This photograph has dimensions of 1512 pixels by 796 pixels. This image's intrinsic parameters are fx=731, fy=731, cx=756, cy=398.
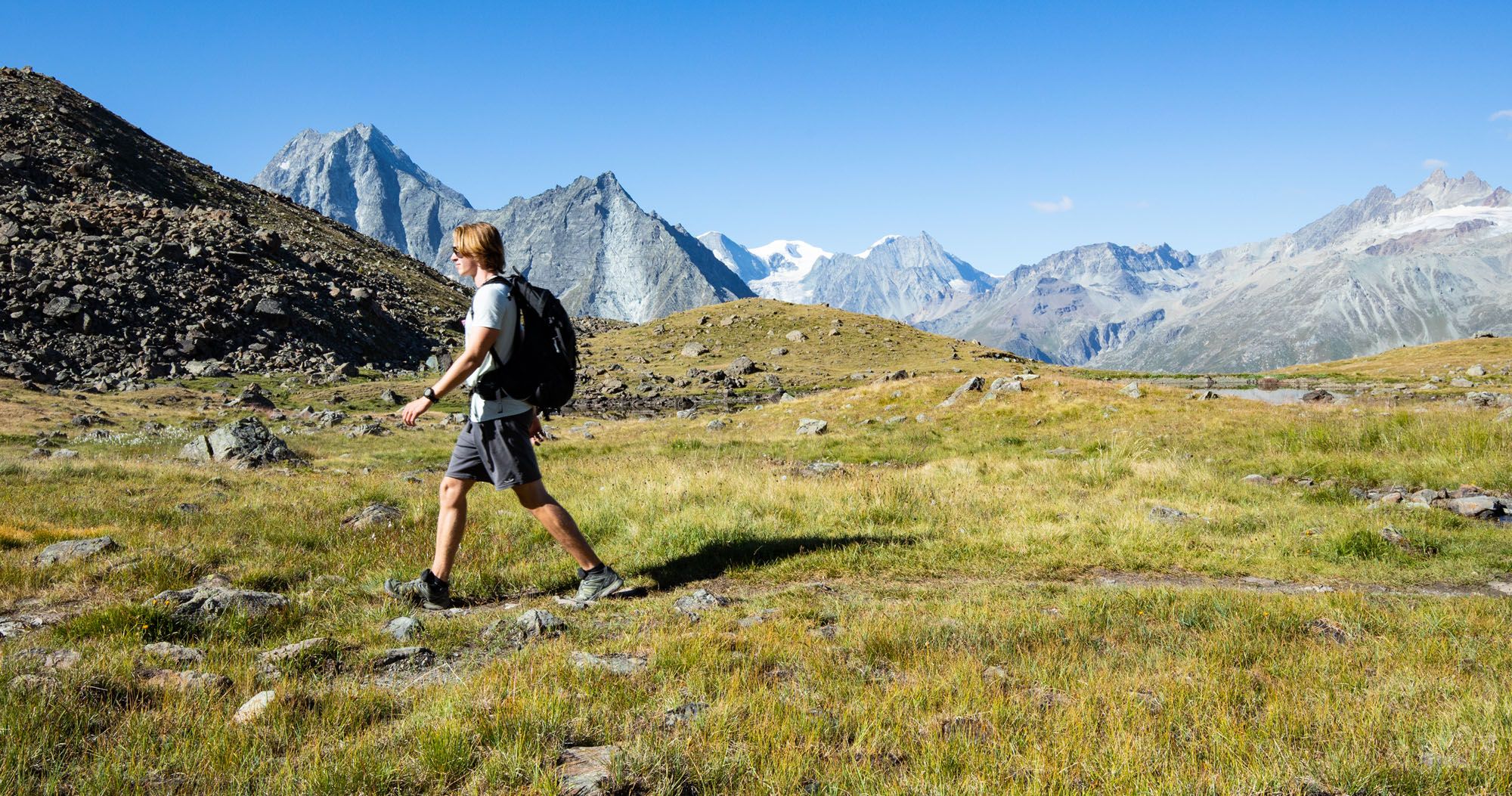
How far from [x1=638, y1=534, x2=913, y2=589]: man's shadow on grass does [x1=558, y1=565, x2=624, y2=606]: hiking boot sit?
0.70 m

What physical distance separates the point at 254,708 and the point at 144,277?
58081mm

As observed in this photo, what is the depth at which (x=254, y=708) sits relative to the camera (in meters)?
3.80

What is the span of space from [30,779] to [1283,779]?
5.19 m

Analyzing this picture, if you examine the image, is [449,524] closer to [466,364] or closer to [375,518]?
[466,364]

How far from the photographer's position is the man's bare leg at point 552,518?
268 inches

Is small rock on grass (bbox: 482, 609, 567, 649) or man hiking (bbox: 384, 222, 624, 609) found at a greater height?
man hiking (bbox: 384, 222, 624, 609)

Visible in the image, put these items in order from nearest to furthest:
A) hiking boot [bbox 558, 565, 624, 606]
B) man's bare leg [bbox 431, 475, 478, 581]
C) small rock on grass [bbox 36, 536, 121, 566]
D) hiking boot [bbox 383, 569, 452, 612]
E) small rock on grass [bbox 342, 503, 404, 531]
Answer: hiking boot [bbox 383, 569, 452, 612] → man's bare leg [bbox 431, 475, 478, 581] → hiking boot [bbox 558, 565, 624, 606] → small rock on grass [bbox 36, 536, 121, 566] → small rock on grass [bbox 342, 503, 404, 531]

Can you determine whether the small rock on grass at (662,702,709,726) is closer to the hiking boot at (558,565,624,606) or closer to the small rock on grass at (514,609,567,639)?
the small rock on grass at (514,609,567,639)

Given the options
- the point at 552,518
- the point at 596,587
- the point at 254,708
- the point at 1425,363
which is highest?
the point at 552,518

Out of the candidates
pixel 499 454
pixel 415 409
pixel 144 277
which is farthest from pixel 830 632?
pixel 144 277

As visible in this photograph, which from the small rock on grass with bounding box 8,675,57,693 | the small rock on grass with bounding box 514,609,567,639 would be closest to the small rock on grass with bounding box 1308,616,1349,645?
the small rock on grass with bounding box 514,609,567,639

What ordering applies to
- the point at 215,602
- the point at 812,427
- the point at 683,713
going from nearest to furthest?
1. the point at 683,713
2. the point at 215,602
3. the point at 812,427

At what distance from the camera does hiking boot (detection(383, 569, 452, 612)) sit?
672 centimetres

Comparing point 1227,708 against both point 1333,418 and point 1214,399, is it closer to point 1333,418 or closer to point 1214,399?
point 1333,418
